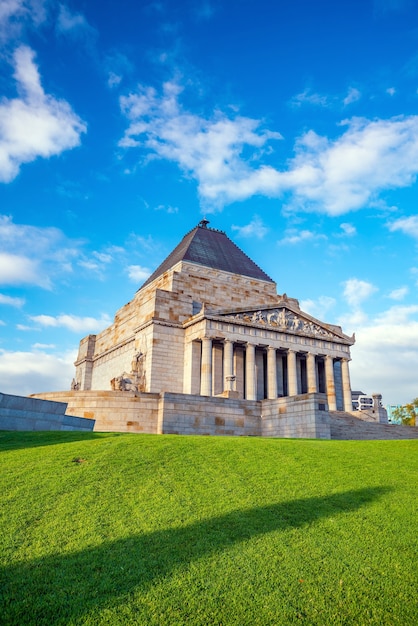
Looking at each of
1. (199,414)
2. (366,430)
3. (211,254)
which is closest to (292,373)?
(366,430)

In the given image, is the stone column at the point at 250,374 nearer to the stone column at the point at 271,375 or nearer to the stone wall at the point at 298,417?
the stone column at the point at 271,375

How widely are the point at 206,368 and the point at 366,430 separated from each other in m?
13.4

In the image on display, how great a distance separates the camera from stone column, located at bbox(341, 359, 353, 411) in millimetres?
46128

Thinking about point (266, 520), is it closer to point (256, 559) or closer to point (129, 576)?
point (256, 559)

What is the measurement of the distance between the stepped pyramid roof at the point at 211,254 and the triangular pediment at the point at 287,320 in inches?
318

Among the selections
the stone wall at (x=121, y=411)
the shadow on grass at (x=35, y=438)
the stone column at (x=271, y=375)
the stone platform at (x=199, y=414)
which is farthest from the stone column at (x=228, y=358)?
the shadow on grass at (x=35, y=438)

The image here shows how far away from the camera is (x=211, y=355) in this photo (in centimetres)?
4100

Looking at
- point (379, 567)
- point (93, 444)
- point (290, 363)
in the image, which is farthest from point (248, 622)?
point (290, 363)

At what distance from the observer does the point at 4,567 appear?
7.29 metres

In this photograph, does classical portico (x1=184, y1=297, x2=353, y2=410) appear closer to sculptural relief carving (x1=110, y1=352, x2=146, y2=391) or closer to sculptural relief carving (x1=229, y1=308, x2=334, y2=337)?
sculptural relief carving (x1=229, y1=308, x2=334, y2=337)

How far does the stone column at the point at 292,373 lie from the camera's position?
1723 inches

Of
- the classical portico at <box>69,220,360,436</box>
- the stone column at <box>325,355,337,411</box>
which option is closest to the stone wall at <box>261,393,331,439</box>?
the classical portico at <box>69,220,360,436</box>

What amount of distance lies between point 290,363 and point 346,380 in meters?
6.39

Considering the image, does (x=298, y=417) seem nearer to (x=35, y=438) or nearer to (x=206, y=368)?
(x=206, y=368)
